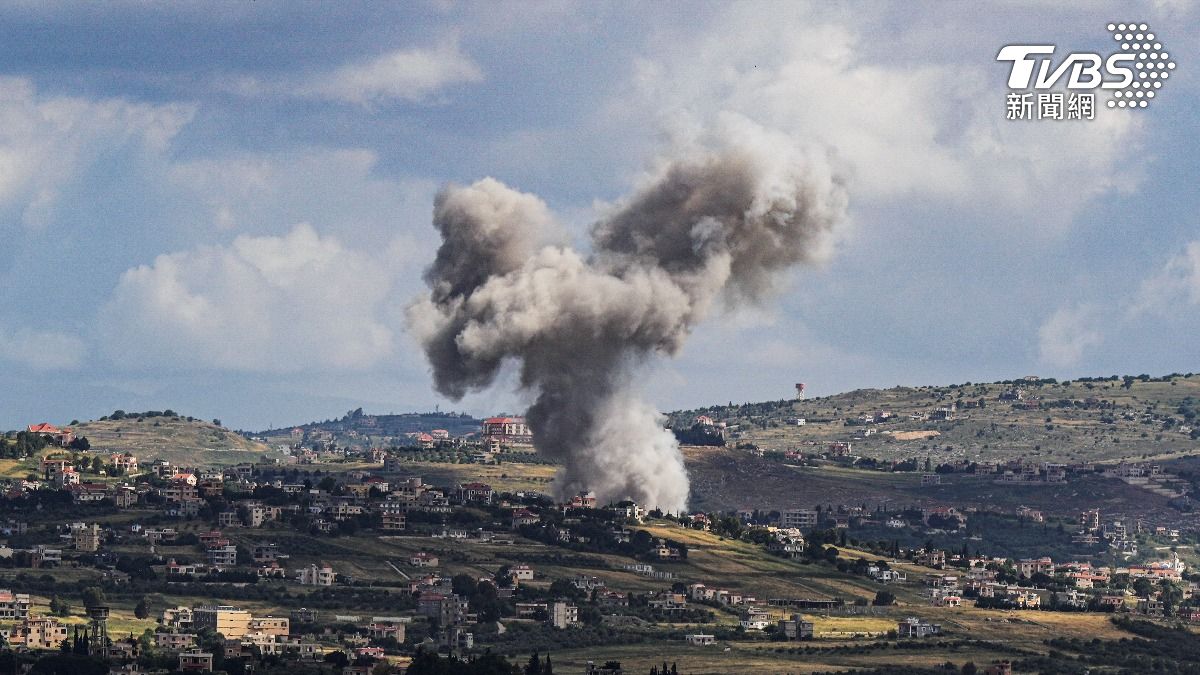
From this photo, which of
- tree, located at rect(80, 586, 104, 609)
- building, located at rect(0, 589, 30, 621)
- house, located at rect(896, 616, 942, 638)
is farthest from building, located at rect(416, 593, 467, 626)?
house, located at rect(896, 616, 942, 638)

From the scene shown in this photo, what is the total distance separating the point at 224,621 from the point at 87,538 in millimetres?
28267

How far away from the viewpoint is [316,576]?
14312 centimetres

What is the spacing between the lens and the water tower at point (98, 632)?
11694 centimetres

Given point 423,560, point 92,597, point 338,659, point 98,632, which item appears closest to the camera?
point 338,659

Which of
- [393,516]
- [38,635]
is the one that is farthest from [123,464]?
[38,635]

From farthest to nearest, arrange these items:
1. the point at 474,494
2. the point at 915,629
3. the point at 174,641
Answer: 1. the point at 474,494
2. the point at 915,629
3. the point at 174,641

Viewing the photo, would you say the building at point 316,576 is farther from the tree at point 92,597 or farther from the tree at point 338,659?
the tree at point 338,659

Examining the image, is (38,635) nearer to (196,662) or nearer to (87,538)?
(196,662)

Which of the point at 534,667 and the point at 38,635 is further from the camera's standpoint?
the point at 38,635

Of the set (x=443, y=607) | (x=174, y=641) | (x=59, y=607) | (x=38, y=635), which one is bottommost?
(x=174, y=641)

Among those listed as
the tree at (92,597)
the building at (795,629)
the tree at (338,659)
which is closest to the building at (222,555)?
the tree at (92,597)

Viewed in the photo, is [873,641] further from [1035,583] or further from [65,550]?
[65,550]

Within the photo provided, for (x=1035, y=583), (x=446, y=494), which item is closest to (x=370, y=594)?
(x=446, y=494)

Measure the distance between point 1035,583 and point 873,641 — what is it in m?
33.8
